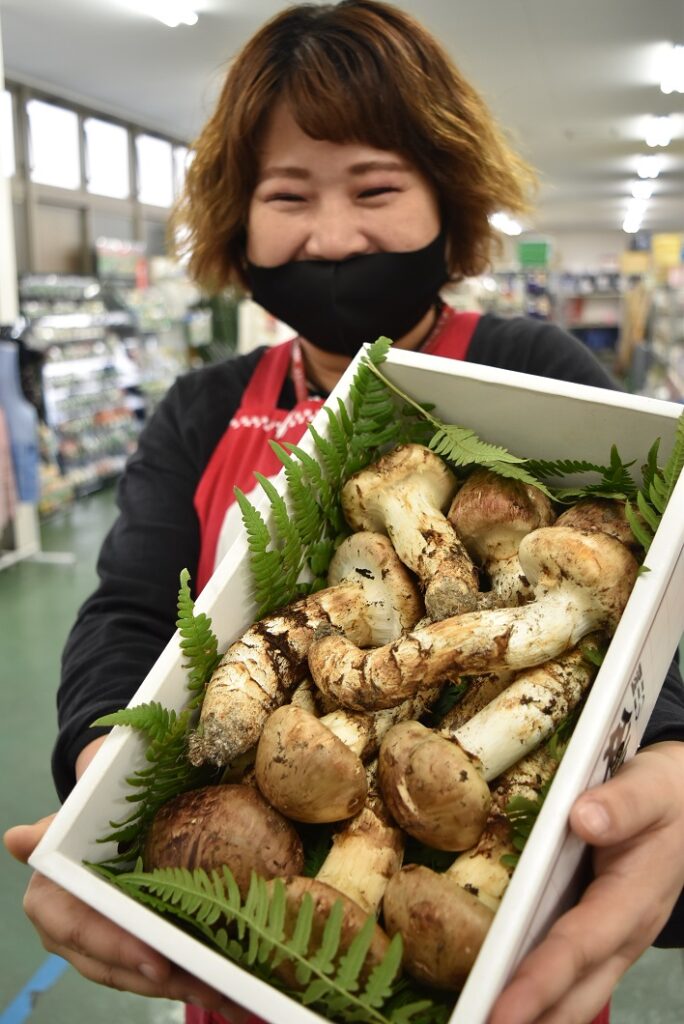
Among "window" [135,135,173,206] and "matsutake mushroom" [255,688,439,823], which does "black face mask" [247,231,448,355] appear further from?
"window" [135,135,173,206]

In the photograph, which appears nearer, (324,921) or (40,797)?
(324,921)

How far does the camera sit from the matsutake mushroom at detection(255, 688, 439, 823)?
1.92 feet

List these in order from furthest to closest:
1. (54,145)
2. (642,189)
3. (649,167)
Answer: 1. (642,189)
2. (649,167)
3. (54,145)

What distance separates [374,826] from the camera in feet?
2.03

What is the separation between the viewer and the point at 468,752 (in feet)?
1.99

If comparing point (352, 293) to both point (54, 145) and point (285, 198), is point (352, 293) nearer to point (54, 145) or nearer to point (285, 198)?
point (285, 198)

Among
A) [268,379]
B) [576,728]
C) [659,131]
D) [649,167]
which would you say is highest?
[649,167]

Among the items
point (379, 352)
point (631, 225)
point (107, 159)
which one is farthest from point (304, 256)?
point (631, 225)

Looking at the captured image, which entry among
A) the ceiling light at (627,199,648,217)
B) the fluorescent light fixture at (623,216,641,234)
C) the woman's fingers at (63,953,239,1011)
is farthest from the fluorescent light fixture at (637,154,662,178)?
the woman's fingers at (63,953,239,1011)

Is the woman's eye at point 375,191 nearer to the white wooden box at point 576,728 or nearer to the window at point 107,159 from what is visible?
the white wooden box at point 576,728

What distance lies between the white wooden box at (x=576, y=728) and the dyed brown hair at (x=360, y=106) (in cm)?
43

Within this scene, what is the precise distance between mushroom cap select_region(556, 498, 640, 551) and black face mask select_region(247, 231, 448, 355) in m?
0.54

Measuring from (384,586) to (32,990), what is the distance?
1973 millimetres

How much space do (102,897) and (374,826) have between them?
0.20 meters
